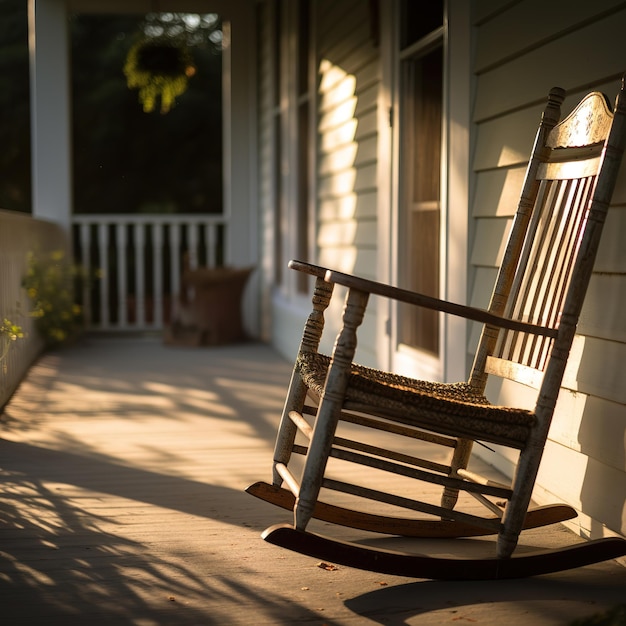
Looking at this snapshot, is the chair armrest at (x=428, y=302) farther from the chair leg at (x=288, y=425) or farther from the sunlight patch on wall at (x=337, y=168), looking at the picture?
the sunlight patch on wall at (x=337, y=168)

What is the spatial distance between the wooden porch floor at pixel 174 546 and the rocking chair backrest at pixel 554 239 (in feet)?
1.52

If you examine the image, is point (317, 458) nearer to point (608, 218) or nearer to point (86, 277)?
point (608, 218)

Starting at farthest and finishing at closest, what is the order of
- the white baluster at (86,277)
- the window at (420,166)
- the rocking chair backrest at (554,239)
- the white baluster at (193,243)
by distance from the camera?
the white baluster at (193,243) → the white baluster at (86,277) → the window at (420,166) → the rocking chair backrest at (554,239)

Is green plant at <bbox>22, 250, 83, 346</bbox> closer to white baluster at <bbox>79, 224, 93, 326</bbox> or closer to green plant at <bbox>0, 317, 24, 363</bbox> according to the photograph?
white baluster at <bbox>79, 224, 93, 326</bbox>

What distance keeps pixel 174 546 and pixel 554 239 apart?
1160 mm

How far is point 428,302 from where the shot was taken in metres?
2.01

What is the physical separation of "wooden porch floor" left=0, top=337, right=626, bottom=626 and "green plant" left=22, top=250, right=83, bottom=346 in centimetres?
173

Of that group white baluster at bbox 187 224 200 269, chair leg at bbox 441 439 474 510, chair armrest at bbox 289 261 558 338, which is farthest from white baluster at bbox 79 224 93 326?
chair armrest at bbox 289 261 558 338

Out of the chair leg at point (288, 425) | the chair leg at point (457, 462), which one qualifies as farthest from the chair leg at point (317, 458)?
the chair leg at point (457, 462)

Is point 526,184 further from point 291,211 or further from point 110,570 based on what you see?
point 291,211

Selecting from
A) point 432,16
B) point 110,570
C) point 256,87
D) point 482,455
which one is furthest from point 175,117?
point 110,570

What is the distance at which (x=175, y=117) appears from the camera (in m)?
13.4

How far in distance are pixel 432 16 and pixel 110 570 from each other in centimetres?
245

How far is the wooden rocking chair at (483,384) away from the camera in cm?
200
